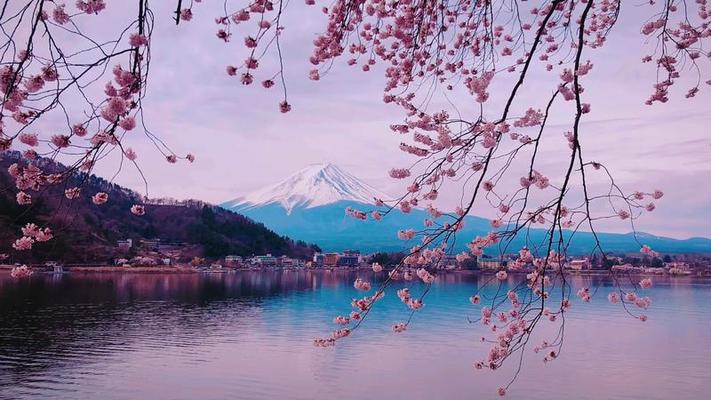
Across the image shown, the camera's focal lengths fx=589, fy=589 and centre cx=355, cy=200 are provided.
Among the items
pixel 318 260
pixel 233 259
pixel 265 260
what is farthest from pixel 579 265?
pixel 318 260

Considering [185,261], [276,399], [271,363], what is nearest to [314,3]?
[276,399]

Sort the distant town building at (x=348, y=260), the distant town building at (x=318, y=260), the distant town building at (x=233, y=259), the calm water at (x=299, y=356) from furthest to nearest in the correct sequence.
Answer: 1. the distant town building at (x=318, y=260)
2. the distant town building at (x=348, y=260)
3. the distant town building at (x=233, y=259)
4. the calm water at (x=299, y=356)

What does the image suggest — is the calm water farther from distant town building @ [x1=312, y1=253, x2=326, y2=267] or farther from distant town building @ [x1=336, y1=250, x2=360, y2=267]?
distant town building @ [x1=312, y1=253, x2=326, y2=267]

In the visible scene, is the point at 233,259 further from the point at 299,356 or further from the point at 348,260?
the point at 299,356

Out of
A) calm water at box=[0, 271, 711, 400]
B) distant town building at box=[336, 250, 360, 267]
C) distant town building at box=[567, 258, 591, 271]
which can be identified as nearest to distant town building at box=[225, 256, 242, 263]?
distant town building at box=[336, 250, 360, 267]

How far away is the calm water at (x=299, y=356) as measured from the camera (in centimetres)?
1143

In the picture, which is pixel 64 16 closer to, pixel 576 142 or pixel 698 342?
pixel 576 142

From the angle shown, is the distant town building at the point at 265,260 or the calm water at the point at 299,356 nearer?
the calm water at the point at 299,356

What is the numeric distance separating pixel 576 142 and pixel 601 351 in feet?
52.5

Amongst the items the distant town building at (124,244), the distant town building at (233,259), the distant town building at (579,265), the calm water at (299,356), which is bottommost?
the calm water at (299,356)

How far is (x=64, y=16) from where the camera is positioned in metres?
2.06

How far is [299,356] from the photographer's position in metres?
14.9

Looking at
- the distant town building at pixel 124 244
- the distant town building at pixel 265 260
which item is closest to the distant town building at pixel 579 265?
the distant town building at pixel 124 244

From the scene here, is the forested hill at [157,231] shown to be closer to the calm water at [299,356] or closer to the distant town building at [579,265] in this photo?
the calm water at [299,356]
